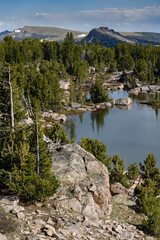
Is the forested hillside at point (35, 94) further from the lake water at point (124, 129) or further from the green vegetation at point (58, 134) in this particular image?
the lake water at point (124, 129)

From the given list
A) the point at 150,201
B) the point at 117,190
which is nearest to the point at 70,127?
the point at 117,190

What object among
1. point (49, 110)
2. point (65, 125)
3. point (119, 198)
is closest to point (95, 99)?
point (49, 110)

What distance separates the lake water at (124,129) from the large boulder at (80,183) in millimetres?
22171

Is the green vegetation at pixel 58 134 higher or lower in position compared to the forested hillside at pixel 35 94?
lower

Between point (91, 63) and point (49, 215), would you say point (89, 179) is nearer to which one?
point (49, 215)

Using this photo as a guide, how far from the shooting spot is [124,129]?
71.2 metres

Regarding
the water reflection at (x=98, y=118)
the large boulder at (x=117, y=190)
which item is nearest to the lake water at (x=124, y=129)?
the water reflection at (x=98, y=118)

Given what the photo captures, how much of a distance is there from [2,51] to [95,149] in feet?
396

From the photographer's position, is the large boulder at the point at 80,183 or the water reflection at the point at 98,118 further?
the water reflection at the point at 98,118

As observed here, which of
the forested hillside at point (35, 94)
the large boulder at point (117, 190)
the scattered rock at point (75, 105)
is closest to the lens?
the forested hillside at point (35, 94)

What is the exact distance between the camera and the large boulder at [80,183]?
73.7 ft

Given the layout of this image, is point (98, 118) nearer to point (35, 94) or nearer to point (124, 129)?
point (124, 129)

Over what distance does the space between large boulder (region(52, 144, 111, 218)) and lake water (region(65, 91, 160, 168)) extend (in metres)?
22.2

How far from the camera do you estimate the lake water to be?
2196 inches
